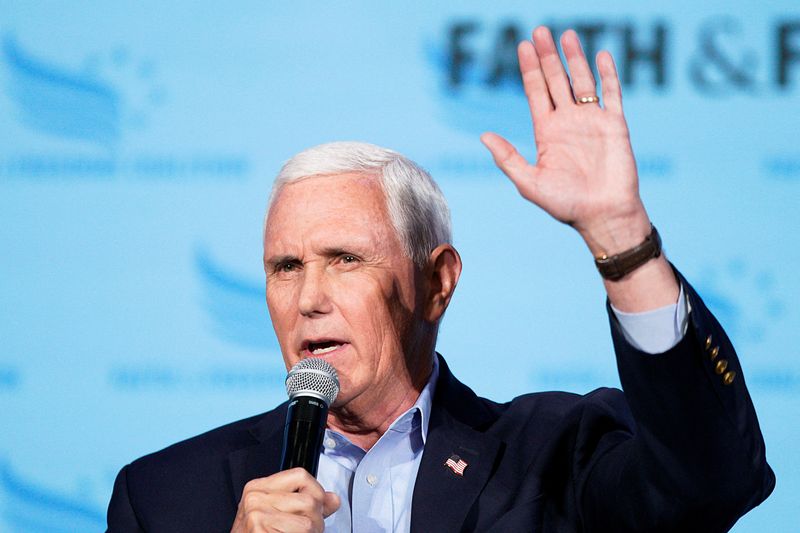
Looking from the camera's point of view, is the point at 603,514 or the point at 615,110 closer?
the point at 615,110

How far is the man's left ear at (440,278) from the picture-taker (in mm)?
2627

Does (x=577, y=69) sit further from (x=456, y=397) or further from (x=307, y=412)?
(x=456, y=397)

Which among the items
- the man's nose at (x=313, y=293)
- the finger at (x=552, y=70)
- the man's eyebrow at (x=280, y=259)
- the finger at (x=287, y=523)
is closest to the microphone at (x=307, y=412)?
the finger at (x=287, y=523)

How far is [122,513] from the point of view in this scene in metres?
2.53

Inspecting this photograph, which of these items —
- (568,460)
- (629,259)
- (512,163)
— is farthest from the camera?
(568,460)

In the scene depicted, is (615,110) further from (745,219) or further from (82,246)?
(82,246)

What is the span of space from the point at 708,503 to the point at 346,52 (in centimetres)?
216

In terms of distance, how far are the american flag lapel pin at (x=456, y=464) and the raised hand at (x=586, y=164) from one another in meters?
0.63

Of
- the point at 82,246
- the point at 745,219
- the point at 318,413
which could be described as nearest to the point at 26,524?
the point at 82,246

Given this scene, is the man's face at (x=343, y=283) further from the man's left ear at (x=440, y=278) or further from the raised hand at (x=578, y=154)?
the raised hand at (x=578, y=154)

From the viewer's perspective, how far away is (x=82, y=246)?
12.3 ft

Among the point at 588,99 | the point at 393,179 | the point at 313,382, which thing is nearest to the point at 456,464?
the point at 313,382

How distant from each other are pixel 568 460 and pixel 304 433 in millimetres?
683

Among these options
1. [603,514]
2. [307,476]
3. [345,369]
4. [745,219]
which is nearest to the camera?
[307,476]
